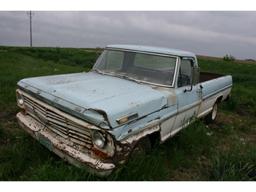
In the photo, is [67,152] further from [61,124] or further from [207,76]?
[207,76]

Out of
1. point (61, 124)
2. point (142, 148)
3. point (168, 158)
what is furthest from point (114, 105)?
point (168, 158)

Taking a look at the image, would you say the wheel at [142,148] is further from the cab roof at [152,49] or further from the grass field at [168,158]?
the cab roof at [152,49]

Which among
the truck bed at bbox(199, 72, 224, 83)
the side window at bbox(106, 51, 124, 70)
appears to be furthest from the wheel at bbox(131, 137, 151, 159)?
the truck bed at bbox(199, 72, 224, 83)

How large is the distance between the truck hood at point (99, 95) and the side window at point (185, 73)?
0.71 m

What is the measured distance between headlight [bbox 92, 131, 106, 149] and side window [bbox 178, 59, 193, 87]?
77.5 inches

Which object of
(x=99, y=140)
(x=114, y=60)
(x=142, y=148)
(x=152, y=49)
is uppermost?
(x=152, y=49)

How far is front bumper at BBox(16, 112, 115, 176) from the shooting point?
10.3 ft

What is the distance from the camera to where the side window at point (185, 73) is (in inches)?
186

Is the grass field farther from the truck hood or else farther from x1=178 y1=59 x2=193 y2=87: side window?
x1=178 y1=59 x2=193 y2=87: side window

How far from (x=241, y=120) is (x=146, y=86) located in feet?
14.7

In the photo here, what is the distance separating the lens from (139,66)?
15.9 ft

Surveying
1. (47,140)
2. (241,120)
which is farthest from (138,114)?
(241,120)

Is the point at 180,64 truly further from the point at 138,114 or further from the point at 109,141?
the point at 109,141

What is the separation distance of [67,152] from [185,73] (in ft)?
8.46
